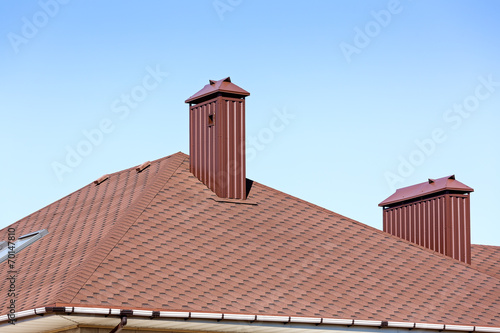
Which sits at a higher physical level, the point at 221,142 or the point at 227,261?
the point at 221,142

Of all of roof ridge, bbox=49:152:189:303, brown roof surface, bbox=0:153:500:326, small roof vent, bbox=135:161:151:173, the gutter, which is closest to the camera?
the gutter

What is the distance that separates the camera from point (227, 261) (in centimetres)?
1850

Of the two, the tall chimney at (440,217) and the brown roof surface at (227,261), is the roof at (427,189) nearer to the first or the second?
the tall chimney at (440,217)

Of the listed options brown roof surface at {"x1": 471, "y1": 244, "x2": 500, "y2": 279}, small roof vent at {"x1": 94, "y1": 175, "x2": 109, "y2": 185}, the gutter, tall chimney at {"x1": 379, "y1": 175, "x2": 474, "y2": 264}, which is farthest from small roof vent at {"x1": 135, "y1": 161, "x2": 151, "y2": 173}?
brown roof surface at {"x1": 471, "y1": 244, "x2": 500, "y2": 279}

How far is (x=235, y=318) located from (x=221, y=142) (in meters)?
6.12

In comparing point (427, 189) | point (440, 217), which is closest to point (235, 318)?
point (440, 217)

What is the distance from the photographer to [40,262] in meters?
19.1

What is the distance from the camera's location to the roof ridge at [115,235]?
15.5m

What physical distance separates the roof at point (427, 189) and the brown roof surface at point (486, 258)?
205cm

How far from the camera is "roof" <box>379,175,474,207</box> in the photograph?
23922mm

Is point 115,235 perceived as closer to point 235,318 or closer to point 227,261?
point 227,261

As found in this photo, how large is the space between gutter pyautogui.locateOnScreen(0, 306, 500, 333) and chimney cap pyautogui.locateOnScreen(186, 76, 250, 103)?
266 inches

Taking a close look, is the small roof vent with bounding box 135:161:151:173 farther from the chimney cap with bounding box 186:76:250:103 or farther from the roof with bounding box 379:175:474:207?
the roof with bounding box 379:175:474:207

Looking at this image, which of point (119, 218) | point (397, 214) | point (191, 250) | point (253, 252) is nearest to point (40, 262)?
point (119, 218)
